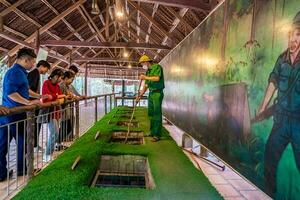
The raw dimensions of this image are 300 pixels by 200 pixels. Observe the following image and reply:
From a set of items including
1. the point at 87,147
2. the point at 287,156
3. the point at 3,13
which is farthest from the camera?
the point at 3,13

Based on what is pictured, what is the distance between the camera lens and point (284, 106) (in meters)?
1.84

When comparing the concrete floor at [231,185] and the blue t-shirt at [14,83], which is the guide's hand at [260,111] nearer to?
the concrete floor at [231,185]

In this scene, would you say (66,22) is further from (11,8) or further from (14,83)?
(14,83)

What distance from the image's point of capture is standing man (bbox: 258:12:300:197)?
1713 millimetres

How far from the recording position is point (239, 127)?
2.56 metres

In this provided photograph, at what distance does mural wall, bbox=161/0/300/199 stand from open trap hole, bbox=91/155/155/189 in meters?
0.92

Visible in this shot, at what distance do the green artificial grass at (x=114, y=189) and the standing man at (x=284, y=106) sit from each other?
2.09 ft

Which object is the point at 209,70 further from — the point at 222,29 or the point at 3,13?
the point at 3,13

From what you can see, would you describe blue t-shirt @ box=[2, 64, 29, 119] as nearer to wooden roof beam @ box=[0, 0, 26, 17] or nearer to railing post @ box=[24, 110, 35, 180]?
railing post @ box=[24, 110, 35, 180]

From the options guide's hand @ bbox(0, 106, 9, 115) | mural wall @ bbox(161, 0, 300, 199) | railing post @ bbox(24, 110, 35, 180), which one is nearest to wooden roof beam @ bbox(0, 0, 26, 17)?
mural wall @ bbox(161, 0, 300, 199)

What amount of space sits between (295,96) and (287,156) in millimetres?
401

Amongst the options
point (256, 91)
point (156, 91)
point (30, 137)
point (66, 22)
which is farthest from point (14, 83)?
point (66, 22)

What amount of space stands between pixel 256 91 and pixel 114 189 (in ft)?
4.95

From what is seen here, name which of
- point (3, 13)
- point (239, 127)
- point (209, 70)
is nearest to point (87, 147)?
point (209, 70)
